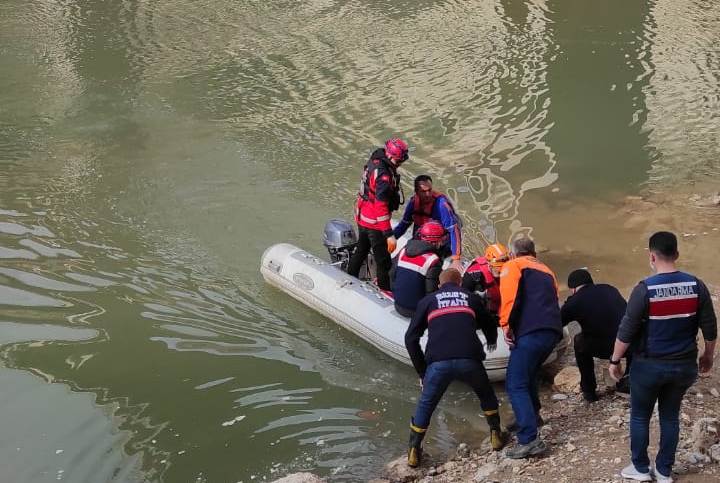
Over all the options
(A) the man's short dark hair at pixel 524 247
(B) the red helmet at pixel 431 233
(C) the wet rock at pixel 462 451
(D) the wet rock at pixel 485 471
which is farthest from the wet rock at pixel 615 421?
(B) the red helmet at pixel 431 233

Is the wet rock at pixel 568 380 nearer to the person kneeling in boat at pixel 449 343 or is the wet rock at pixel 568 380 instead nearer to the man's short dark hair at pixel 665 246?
the person kneeling in boat at pixel 449 343

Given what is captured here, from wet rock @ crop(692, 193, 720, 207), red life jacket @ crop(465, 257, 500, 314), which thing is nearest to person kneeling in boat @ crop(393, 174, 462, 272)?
red life jacket @ crop(465, 257, 500, 314)

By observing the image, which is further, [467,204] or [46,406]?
[467,204]

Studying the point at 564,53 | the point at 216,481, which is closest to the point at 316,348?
the point at 216,481

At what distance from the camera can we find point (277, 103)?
14680mm

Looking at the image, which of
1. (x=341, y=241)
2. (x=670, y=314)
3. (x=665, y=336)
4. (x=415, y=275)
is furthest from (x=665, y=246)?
(x=341, y=241)

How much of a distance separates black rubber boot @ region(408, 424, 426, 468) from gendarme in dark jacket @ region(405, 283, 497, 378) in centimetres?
49

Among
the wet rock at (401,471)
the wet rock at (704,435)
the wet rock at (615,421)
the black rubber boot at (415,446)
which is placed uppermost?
the wet rock at (704,435)

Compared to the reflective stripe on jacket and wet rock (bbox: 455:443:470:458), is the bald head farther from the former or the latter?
wet rock (bbox: 455:443:470:458)

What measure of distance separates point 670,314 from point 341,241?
449 cm

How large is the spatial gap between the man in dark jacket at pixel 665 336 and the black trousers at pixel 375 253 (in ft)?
11.4

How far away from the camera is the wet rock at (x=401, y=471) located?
5.64 metres

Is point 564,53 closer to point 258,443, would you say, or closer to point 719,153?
point 719,153

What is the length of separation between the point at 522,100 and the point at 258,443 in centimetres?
995
